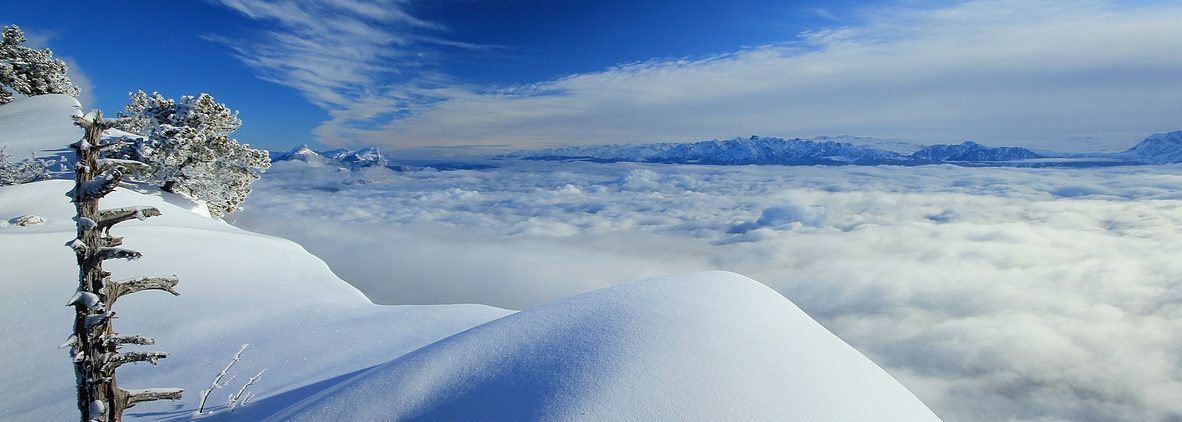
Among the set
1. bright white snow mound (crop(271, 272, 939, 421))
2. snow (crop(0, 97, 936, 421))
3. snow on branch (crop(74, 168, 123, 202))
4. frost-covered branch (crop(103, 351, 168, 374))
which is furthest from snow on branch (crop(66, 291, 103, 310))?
bright white snow mound (crop(271, 272, 939, 421))

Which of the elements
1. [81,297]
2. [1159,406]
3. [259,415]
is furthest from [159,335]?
[1159,406]

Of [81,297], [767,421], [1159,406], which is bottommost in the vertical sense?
[1159,406]

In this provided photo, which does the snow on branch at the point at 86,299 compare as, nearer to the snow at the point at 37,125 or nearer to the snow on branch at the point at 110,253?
the snow on branch at the point at 110,253

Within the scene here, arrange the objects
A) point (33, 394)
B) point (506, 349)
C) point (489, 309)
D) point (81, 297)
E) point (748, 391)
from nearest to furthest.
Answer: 1. point (81, 297)
2. point (748, 391)
3. point (506, 349)
4. point (33, 394)
5. point (489, 309)

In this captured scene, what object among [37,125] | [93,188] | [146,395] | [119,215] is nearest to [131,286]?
[119,215]

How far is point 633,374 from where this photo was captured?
747 centimetres

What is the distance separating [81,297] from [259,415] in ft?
14.3

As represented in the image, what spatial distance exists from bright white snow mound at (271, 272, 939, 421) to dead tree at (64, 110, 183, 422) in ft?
7.93

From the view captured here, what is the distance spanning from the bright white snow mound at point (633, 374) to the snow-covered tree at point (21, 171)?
36952 millimetres

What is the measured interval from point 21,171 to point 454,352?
40.8 metres

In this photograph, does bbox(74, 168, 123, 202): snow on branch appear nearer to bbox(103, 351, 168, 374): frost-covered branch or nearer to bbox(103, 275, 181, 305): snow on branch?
bbox(103, 275, 181, 305): snow on branch

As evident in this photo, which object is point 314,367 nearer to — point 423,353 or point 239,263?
point 423,353

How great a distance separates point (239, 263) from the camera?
827 inches

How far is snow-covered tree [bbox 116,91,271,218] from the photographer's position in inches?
1294
